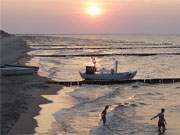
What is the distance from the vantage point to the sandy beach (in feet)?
75.5

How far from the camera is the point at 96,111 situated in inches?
1190

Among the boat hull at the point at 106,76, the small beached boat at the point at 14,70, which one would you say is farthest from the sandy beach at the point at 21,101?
the boat hull at the point at 106,76

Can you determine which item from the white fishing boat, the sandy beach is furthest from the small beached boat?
the white fishing boat

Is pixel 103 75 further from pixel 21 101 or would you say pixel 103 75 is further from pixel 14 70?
pixel 21 101

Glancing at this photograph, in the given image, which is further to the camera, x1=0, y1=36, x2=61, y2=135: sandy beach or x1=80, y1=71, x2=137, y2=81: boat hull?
x1=80, y1=71, x2=137, y2=81: boat hull

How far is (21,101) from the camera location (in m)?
30.8

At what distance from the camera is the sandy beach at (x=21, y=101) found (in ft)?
75.5

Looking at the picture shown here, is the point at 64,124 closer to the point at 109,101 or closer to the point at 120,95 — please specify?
the point at 109,101

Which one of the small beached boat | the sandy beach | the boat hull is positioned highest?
the small beached boat

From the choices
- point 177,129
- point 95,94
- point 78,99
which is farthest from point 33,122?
point 95,94

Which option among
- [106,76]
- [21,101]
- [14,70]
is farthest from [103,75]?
[21,101]

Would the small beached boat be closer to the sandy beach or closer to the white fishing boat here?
the sandy beach

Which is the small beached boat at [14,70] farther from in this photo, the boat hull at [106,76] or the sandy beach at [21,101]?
the boat hull at [106,76]

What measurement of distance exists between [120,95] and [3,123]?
1740 cm
